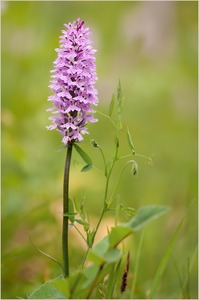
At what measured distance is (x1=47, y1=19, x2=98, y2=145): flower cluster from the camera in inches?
47.5

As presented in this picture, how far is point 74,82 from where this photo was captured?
3.93 ft

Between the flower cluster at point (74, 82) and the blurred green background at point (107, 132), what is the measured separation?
191mm

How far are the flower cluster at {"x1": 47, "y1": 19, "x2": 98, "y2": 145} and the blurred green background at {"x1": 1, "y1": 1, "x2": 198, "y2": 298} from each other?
0.19 meters

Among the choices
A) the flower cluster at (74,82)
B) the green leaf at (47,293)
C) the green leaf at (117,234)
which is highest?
the flower cluster at (74,82)

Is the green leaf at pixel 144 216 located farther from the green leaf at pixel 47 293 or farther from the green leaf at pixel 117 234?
the green leaf at pixel 47 293

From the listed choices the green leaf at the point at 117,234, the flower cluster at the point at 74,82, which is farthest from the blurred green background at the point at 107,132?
the green leaf at the point at 117,234

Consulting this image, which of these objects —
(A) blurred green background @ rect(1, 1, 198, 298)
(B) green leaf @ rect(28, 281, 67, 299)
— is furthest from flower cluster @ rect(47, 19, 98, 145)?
(B) green leaf @ rect(28, 281, 67, 299)

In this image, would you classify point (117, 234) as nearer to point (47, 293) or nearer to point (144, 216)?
point (144, 216)

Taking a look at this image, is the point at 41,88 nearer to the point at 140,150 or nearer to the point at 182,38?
the point at 140,150

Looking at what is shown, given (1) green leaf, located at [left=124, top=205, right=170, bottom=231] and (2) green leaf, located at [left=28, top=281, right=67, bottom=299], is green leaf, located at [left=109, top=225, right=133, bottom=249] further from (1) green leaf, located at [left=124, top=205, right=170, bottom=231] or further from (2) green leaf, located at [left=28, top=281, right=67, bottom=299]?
(2) green leaf, located at [left=28, top=281, right=67, bottom=299]

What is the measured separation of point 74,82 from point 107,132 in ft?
9.78

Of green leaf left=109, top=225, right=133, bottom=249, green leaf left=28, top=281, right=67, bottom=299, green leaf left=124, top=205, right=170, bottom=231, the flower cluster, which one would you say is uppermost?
the flower cluster

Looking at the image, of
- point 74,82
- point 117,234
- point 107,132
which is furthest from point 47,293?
point 107,132

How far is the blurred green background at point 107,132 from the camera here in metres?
2.34
